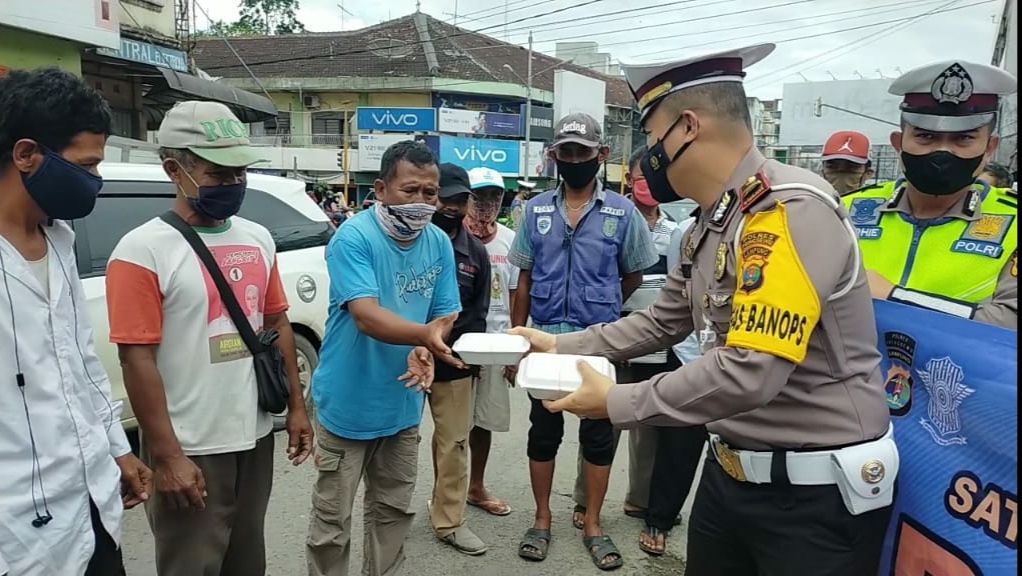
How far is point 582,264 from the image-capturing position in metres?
3.61

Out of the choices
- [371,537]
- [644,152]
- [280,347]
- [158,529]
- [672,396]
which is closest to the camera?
[672,396]

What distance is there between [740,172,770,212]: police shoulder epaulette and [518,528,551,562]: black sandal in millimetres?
2394

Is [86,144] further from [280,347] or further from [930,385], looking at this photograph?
[930,385]

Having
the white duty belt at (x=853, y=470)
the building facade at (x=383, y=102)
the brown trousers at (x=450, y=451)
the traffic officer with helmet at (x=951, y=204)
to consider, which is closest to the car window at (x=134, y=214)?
the brown trousers at (x=450, y=451)

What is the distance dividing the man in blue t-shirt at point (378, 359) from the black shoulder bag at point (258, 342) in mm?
292

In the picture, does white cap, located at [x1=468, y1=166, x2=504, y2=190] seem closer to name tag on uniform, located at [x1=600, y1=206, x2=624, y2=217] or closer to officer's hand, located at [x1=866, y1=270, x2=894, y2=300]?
name tag on uniform, located at [x1=600, y1=206, x2=624, y2=217]

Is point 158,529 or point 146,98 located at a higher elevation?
point 146,98

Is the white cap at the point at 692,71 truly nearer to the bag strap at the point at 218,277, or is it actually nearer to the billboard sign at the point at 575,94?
the bag strap at the point at 218,277

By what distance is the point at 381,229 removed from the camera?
2812 millimetres

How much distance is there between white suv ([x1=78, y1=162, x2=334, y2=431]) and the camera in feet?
13.3

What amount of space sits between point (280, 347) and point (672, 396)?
159 centimetres

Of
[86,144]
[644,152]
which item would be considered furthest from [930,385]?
[86,144]

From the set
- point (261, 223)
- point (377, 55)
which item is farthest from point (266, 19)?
point (261, 223)

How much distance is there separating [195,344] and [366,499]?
1.12 m
